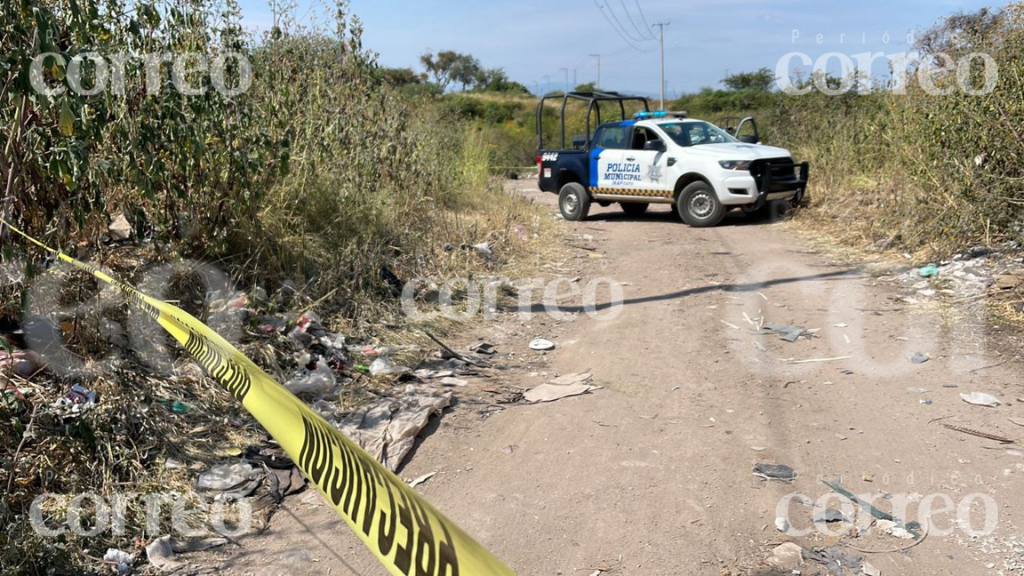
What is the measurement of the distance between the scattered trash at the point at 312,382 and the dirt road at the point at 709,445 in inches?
36.6

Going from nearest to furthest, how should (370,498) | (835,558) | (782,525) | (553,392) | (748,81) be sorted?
(370,498) < (835,558) < (782,525) < (553,392) < (748,81)

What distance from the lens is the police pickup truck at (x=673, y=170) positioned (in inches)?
493

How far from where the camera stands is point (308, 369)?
542 centimetres

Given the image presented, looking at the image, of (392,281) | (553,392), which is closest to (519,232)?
(392,281)

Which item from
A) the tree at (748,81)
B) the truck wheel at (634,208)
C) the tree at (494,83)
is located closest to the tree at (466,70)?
the tree at (494,83)

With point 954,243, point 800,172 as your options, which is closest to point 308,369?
point 954,243

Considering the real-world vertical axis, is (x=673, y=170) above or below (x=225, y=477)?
above

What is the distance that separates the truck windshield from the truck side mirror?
0.22 meters

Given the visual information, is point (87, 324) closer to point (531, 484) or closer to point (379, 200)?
point (531, 484)

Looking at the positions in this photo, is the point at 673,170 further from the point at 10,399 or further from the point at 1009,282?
the point at 10,399

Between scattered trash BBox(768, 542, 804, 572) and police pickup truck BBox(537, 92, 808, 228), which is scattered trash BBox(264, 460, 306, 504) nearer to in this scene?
scattered trash BBox(768, 542, 804, 572)

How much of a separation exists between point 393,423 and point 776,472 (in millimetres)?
2255

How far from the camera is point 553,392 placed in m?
5.44

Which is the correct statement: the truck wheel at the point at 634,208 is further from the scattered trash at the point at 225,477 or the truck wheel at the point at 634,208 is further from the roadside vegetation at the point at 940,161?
the scattered trash at the point at 225,477
